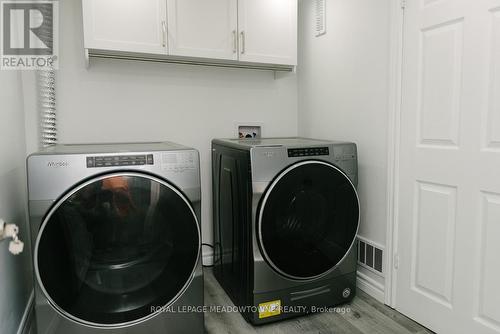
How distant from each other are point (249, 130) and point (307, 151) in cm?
93

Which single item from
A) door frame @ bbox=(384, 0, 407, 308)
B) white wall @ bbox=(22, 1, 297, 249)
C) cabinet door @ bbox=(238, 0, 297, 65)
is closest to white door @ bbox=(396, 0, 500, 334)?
door frame @ bbox=(384, 0, 407, 308)

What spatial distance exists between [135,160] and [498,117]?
59.9 inches

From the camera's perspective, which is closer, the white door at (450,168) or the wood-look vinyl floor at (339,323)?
the white door at (450,168)

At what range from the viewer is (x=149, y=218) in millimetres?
1497

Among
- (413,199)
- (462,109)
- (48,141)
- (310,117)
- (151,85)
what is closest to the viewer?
(462,109)

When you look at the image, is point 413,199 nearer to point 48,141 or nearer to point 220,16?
point 220,16

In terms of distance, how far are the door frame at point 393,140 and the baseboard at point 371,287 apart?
4cm

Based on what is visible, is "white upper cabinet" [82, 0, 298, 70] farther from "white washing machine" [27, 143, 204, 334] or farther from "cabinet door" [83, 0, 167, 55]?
"white washing machine" [27, 143, 204, 334]

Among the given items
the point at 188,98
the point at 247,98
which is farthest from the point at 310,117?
the point at 188,98

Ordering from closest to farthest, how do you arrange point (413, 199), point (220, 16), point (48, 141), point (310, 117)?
1. point (413, 199)
2. point (48, 141)
3. point (220, 16)
4. point (310, 117)

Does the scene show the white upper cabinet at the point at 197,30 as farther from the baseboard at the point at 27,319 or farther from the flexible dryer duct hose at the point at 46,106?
the baseboard at the point at 27,319

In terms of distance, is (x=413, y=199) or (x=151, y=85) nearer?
(x=413, y=199)

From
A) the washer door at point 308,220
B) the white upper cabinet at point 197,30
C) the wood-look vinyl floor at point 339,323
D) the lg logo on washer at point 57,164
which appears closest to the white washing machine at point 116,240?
the lg logo on washer at point 57,164

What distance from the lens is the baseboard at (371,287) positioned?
2.07m
